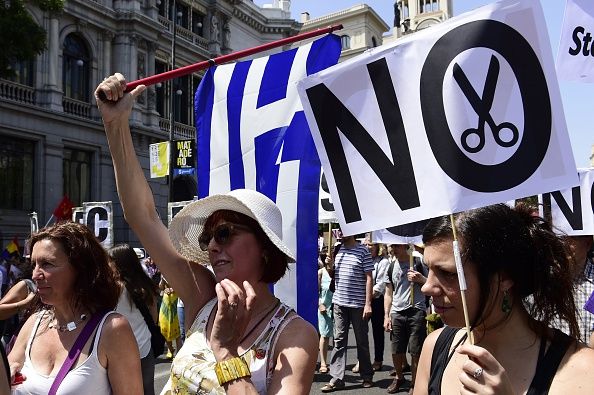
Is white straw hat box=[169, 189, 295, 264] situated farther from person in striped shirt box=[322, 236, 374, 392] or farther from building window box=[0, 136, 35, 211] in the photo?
building window box=[0, 136, 35, 211]

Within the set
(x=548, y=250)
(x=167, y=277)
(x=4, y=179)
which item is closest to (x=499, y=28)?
(x=548, y=250)

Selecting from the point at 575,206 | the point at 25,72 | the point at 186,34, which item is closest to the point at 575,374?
the point at 575,206

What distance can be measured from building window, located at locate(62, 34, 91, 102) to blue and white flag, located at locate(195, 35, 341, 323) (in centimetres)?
2310

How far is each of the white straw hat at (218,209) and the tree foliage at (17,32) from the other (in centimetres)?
1088

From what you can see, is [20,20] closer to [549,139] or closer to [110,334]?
[110,334]

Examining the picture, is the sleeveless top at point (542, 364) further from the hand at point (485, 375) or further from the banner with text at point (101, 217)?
the banner with text at point (101, 217)

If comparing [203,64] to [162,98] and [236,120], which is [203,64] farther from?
[162,98]

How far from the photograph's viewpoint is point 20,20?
1179 centimetres

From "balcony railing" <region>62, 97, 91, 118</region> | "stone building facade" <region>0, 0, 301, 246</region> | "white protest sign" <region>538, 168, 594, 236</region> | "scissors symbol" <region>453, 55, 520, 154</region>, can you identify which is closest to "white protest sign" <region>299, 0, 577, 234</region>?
"scissors symbol" <region>453, 55, 520, 154</region>

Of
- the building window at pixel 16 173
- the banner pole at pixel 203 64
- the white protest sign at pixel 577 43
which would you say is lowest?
the banner pole at pixel 203 64

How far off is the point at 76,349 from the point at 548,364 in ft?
5.98

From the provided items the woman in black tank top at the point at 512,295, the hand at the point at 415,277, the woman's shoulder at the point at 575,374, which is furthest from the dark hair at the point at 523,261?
the hand at the point at 415,277

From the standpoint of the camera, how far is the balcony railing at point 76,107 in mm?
24375

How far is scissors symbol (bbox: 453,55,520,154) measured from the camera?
2.12 metres
